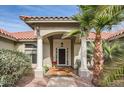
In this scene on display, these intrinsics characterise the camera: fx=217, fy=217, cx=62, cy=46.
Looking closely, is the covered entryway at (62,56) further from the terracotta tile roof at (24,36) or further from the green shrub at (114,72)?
the green shrub at (114,72)

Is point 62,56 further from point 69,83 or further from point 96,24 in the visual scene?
point 96,24

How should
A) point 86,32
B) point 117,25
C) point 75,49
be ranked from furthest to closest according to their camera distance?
point 75,49, point 86,32, point 117,25

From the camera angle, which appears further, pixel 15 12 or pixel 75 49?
pixel 75 49

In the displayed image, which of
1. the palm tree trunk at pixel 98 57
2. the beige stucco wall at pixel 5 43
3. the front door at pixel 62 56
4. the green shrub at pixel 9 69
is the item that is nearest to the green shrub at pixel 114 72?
the palm tree trunk at pixel 98 57

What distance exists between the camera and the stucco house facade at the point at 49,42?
11480 millimetres

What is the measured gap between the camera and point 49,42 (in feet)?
56.9

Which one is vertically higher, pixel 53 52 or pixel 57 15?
pixel 57 15

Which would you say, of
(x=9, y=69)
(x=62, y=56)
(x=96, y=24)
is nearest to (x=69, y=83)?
(x=9, y=69)

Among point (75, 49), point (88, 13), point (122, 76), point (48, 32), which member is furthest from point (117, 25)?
point (75, 49)

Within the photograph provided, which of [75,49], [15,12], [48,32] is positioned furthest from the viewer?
[75,49]
